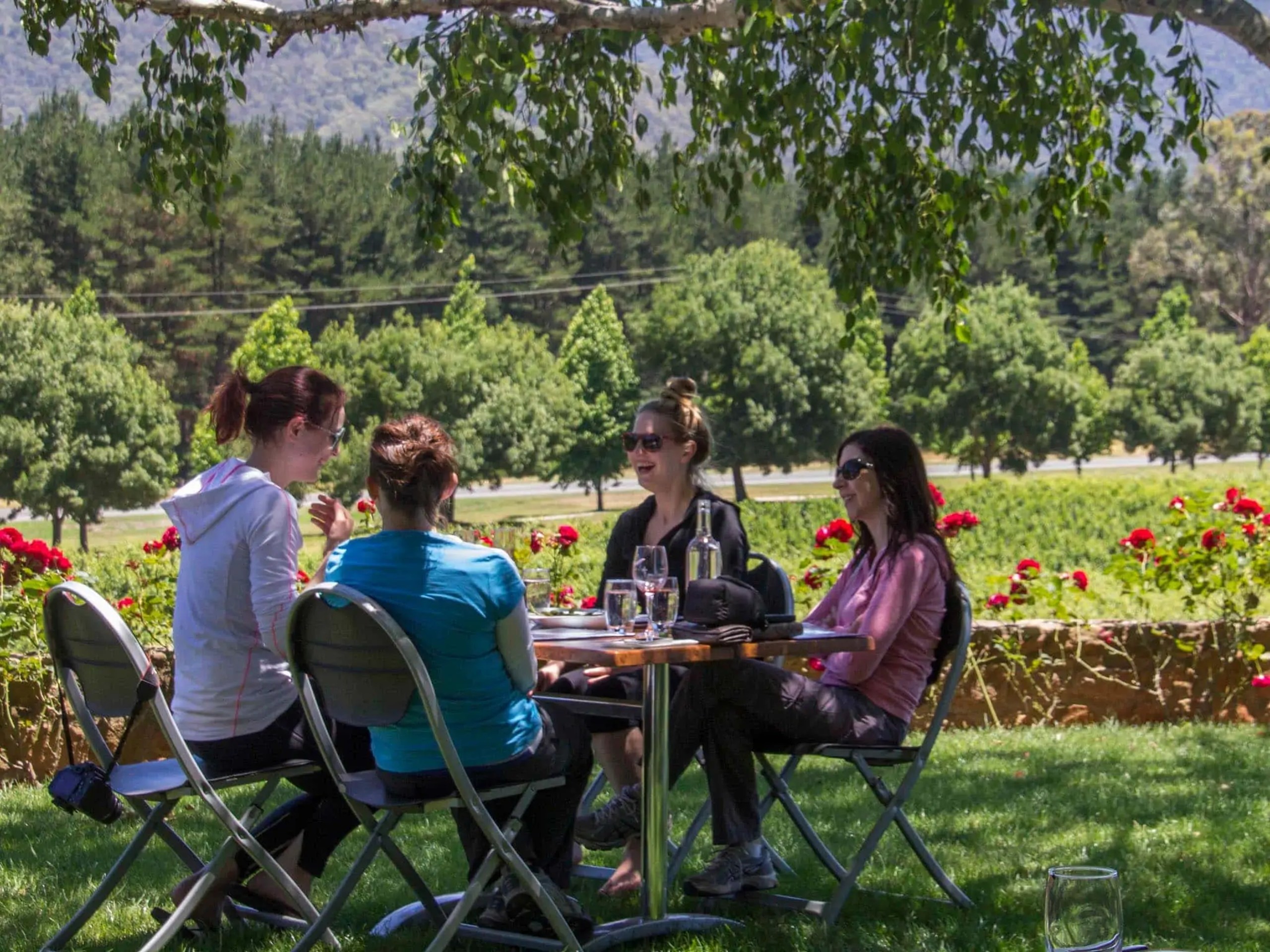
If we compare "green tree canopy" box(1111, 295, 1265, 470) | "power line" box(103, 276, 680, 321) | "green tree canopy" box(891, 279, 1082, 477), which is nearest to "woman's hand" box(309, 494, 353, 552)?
"power line" box(103, 276, 680, 321)

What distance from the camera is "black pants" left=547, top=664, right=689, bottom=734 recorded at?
412 cm

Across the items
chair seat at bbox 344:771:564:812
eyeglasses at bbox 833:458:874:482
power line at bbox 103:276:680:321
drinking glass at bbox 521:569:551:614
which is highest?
power line at bbox 103:276:680:321

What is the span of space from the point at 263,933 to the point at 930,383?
59561 mm

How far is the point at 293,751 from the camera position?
11.7ft

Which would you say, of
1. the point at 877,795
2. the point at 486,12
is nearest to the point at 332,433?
the point at 877,795

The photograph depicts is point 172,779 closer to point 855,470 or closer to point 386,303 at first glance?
point 855,470

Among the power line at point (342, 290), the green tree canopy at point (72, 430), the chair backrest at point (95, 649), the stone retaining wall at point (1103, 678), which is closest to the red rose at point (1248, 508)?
the stone retaining wall at point (1103, 678)

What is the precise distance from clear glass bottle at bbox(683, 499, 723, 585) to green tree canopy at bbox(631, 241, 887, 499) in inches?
2054

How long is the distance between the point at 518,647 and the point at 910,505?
48.6 inches

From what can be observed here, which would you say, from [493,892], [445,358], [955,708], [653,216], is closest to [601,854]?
[493,892]

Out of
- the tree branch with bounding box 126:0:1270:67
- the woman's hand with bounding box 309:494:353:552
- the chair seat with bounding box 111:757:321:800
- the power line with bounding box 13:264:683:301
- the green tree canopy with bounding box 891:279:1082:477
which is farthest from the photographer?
the green tree canopy with bounding box 891:279:1082:477

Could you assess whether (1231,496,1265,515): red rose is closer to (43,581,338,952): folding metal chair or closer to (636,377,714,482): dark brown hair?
(636,377,714,482): dark brown hair

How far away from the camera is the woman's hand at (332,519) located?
363 centimetres

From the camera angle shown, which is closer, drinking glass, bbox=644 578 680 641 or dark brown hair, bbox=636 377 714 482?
drinking glass, bbox=644 578 680 641
